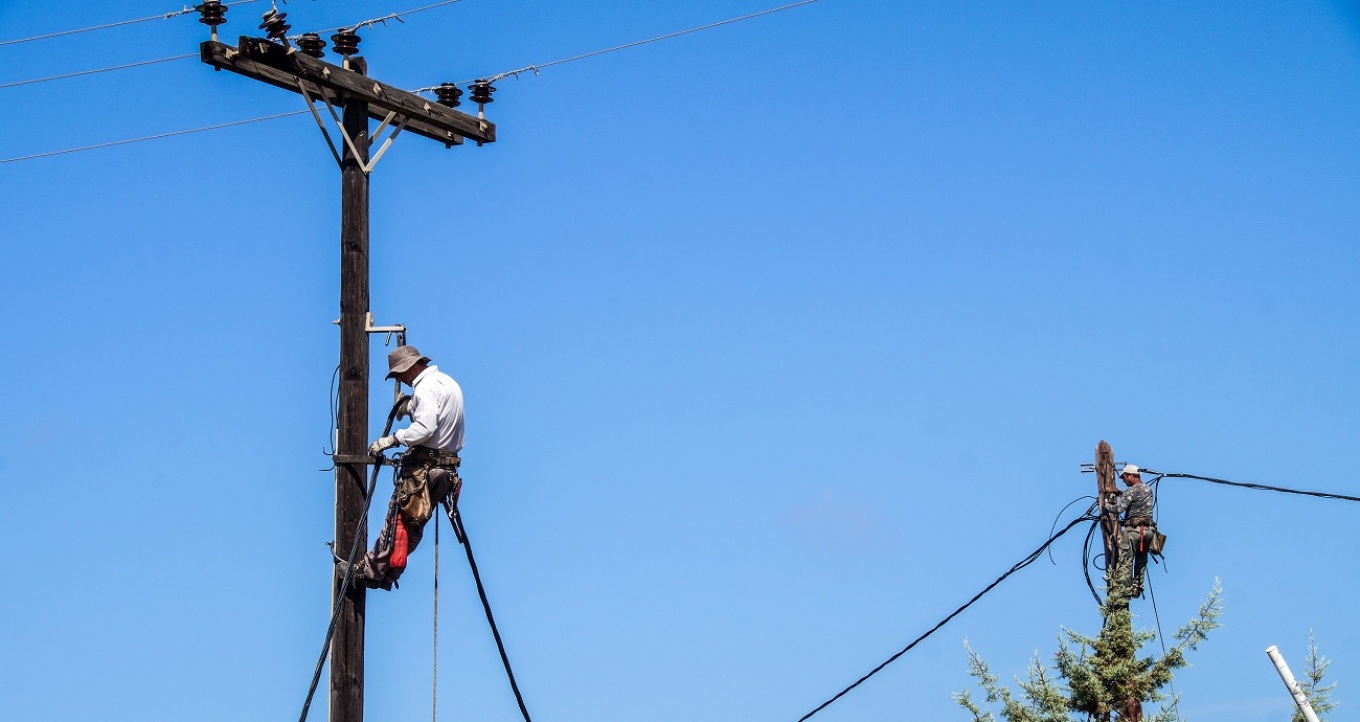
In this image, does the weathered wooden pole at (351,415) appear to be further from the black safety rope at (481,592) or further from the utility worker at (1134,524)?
the utility worker at (1134,524)

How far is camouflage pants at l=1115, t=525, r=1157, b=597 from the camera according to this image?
564 inches

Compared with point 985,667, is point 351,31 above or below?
above

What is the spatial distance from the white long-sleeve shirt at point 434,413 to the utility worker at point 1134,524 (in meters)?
5.98

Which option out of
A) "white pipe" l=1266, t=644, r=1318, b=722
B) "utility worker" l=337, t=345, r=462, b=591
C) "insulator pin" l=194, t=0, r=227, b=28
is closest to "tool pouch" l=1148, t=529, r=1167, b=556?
"white pipe" l=1266, t=644, r=1318, b=722

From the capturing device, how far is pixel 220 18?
37.3 feet

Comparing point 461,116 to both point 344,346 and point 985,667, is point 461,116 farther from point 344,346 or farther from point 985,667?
point 985,667

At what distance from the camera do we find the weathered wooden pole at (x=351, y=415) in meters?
11.0

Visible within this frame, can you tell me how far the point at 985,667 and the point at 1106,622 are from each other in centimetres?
103

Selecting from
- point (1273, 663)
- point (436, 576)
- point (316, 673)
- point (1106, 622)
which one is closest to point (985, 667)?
point (1106, 622)

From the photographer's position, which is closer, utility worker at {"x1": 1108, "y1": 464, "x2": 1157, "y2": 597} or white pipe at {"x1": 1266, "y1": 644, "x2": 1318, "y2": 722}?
white pipe at {"x1": 1266, "y1": 644, "x2": 1318, "y2": 722}

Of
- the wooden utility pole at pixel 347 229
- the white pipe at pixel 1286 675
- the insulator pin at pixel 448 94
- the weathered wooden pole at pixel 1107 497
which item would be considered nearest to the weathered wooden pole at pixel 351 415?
the wooden utility pole at pixel 347 229

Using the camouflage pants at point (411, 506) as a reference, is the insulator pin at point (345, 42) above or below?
above

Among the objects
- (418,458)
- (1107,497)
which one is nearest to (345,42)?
(418,458)

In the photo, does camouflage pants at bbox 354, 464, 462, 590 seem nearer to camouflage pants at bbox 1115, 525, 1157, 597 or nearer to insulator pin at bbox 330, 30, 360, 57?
insulator pin at bbox 330, 30, 360, 57
